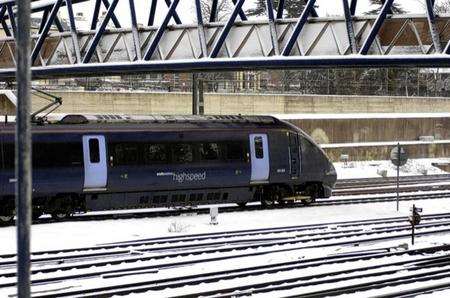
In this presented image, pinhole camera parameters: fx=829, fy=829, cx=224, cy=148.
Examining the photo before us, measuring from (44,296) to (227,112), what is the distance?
33.8m

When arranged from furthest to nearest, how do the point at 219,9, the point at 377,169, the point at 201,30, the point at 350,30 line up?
the point at 219,9, the point at 377,169, the point at 201,30, the point at 350,30

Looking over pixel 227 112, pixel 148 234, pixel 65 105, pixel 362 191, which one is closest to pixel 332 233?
pixel 148 234

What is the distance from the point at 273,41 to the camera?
23422 millimetres

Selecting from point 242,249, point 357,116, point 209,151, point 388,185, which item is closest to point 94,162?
point 209,151

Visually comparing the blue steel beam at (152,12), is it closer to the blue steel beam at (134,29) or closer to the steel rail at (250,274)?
the blue steel beam at (134,29)

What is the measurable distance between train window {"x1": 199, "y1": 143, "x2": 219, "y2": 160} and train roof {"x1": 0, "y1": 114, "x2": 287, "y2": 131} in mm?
574

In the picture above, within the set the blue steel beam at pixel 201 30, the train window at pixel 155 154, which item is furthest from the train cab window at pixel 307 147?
the train window at pixel 155 154

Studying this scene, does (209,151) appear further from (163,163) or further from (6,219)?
(6,219)

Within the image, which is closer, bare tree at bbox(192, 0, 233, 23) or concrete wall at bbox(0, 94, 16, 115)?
concrete wall at bbox(0, 94, 16, 115)

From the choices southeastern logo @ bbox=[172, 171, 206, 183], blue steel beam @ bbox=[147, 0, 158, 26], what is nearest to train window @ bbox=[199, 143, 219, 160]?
southeastern logo @ bbox=[172, 171, 206, 183]

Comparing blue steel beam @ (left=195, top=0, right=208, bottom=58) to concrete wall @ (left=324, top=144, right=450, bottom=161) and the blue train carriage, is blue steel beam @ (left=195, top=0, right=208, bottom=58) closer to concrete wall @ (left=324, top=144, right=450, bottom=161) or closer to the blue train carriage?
the blue train carriage

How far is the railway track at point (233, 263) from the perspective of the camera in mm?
14734

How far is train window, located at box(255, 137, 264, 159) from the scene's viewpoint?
26.6 m

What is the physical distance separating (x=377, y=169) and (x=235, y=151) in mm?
20435
